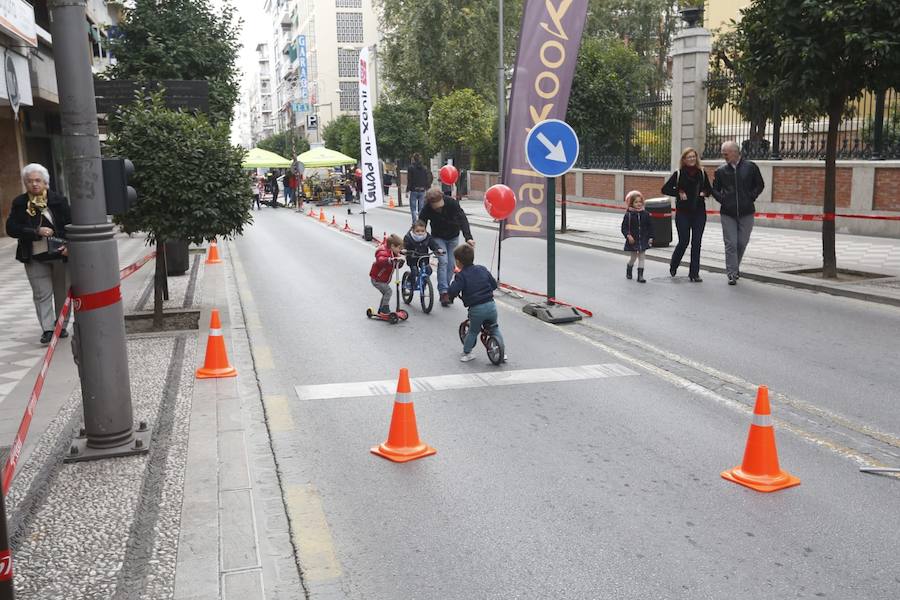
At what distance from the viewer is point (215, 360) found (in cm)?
780

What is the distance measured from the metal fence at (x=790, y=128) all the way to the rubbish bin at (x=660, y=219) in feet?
12.0

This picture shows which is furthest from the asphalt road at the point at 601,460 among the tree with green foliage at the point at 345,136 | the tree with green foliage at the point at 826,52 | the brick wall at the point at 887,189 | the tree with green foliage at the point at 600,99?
the tree with green foliage at the point at 345,136

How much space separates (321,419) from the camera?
6613mm

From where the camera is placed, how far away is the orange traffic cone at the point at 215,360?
771 cm

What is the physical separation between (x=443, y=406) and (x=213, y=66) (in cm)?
1587

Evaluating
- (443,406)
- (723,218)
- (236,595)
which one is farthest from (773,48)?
(236,595)

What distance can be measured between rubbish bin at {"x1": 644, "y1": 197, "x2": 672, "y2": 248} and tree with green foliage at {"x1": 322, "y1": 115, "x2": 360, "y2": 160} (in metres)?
27.8

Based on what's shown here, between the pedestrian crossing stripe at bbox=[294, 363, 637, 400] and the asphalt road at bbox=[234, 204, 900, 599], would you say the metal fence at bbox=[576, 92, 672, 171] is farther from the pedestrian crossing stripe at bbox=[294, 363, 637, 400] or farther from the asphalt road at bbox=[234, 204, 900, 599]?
the pedestrian crossing stripe at bbox=[294, 363, 637, 400]

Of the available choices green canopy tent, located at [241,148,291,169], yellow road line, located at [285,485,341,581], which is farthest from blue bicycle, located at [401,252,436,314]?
green canopy tent, located at [241,148,291,169]

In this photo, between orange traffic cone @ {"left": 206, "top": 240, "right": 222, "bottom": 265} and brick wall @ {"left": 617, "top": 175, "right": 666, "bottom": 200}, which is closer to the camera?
orange traffic cone @ {"left": 206, "top": 240, "right": 222, "bottom": 265}

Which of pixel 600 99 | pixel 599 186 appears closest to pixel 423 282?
pixel 600 99

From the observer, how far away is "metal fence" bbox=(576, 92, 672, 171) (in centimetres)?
2611

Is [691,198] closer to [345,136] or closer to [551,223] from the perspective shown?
[551,223]

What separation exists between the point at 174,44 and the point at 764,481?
1767 cm
